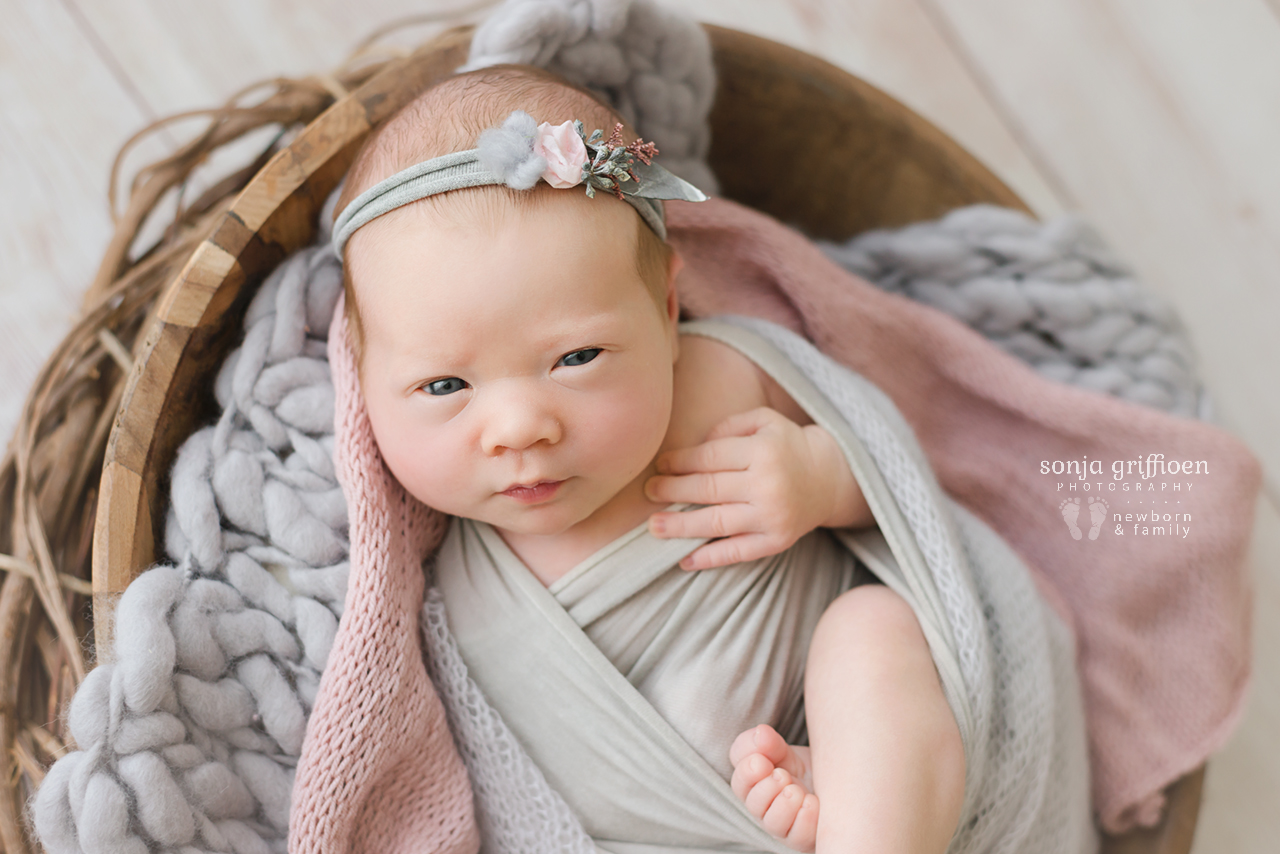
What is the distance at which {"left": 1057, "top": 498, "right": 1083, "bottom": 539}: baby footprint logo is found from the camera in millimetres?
1234

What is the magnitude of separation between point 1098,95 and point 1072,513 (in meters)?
0.74

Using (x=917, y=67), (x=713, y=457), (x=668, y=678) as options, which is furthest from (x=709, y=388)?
(x=917, y=67)

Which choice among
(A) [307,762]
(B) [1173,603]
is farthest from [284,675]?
(B) [1173,603]

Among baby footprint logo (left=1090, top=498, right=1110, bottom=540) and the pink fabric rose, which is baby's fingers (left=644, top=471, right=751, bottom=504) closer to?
the pink fabric rose

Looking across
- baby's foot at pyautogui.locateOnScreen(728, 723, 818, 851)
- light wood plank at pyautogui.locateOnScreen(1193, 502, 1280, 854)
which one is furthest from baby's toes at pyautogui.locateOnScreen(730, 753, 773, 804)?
light wood plank at pyautogui.locateOnScreen(1193, 502, 1280, 854)

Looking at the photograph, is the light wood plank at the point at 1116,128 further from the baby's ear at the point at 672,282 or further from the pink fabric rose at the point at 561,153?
the pink fabric rose at the point at 561,153

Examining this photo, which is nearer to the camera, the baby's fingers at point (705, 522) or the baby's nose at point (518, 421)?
the baby's nose at point (518, 421)

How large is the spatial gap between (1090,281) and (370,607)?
0.97 meters

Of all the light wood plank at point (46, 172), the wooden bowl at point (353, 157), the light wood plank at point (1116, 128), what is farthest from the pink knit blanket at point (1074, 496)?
the light wood plank at point (46, 172)

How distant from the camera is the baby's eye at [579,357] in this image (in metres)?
0.85

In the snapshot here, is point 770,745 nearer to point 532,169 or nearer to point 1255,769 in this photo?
point 532,169

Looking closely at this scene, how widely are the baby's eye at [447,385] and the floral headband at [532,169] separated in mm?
162

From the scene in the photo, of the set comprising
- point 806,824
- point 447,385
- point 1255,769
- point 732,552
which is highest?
point 447,385

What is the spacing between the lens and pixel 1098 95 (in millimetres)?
1527
